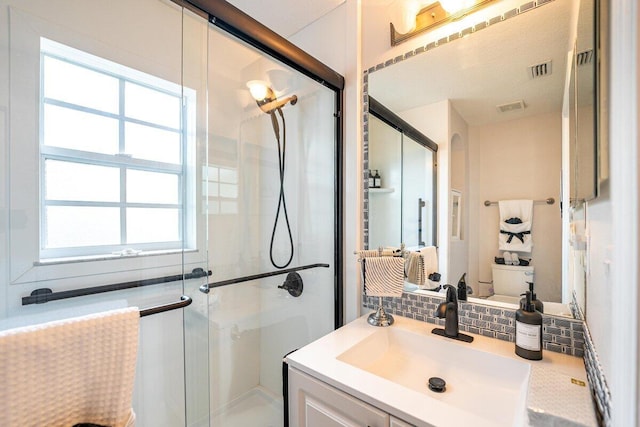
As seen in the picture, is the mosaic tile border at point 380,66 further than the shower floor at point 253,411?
No

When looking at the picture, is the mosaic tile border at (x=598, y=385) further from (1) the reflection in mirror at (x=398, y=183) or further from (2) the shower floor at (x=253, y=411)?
(2) the shower floor at (x=253, y=411)

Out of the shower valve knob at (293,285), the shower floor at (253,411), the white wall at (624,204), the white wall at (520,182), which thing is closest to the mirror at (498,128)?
the white wall at (520,182)

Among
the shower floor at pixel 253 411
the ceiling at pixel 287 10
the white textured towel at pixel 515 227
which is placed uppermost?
the ceiling at pixel 287 10

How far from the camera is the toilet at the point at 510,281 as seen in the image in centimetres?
106

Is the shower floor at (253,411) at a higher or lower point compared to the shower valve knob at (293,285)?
lower

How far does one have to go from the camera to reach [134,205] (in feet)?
4.63

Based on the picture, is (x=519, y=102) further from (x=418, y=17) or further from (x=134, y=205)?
(x=134, y=205)

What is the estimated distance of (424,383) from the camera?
101 cm

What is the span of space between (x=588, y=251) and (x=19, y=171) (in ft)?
6.29

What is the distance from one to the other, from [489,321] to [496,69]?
3.30 feet

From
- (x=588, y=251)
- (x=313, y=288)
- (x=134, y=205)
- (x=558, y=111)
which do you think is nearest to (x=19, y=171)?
(x=134, y=205)

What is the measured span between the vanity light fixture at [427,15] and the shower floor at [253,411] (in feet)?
6.89

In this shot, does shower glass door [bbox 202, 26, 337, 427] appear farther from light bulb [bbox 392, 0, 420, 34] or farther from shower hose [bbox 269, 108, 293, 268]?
light bulb [bbox 392, 0, 420, 34]

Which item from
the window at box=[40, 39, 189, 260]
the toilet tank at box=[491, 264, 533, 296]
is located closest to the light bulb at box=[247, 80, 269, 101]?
the window at box=[40, 39, 189, 260]
